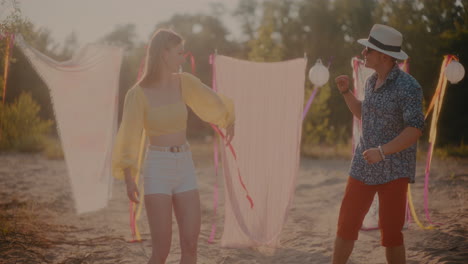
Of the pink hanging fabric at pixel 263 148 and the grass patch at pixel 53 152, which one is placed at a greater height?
the pink hanging fabric at pixel 263 148

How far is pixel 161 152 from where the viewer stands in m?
2.51

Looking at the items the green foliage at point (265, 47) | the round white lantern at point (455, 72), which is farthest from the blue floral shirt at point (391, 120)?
the green foliage at point (265, 47)

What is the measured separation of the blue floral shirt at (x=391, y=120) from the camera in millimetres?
2561

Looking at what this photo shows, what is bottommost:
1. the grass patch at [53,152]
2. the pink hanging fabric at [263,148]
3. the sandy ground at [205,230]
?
the grass patch at [53,152]

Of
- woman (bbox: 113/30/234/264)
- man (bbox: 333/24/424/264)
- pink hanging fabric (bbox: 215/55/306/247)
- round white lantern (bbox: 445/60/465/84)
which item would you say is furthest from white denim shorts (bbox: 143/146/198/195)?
round white lantern (bbox: 445/60/465/84)

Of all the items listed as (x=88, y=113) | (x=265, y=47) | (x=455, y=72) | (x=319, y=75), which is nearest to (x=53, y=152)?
(x=265, y=47)

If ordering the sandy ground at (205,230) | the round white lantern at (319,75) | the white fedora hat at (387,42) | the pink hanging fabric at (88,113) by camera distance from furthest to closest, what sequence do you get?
1. the pink hanging fabric at (88,113)
2. the round white lantern at (319,75)
3. the sandy ground at (205,230)
4. the white fedora hat at (387,42)

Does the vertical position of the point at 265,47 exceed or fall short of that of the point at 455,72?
it exceeds it

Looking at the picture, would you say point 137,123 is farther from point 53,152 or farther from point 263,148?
point 53,152

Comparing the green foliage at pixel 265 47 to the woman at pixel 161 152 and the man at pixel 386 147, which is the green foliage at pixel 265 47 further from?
the woman at pixel 161 152

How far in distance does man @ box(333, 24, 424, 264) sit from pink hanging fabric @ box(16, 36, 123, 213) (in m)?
3.02

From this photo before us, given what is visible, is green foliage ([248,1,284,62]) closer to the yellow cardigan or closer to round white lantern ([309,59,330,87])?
round white lantern ([309,59,330,87])

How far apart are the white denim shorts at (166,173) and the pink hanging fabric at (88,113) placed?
258 centimetres

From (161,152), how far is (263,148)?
189 cm
